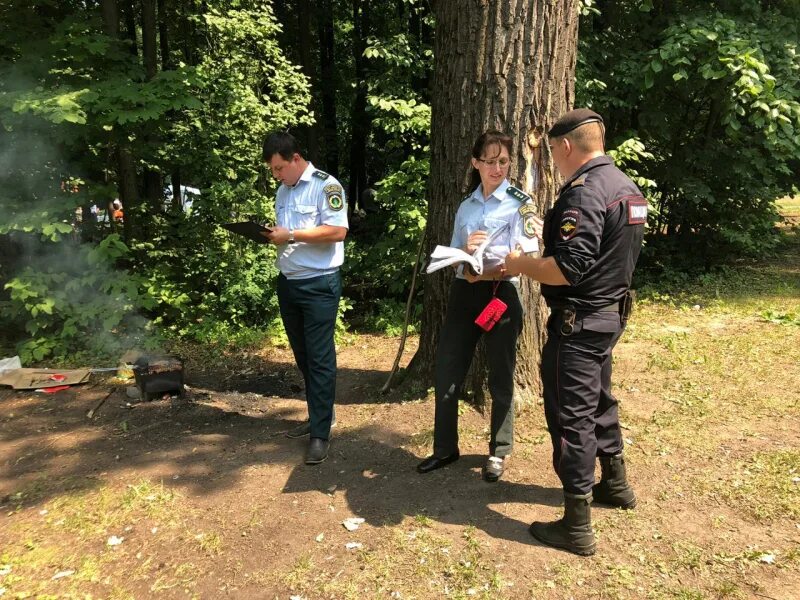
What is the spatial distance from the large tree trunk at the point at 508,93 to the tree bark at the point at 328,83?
10.8 metres

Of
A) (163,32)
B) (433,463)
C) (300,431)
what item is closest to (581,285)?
(433,463)

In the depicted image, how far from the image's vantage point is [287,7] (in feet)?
45.5

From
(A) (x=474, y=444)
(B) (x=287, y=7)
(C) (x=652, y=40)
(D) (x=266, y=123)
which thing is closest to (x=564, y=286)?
(A) (x=474, y=444)

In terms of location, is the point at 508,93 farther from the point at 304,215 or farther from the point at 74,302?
the point at 74,302

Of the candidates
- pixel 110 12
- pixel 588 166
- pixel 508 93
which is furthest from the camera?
pixel 110 12

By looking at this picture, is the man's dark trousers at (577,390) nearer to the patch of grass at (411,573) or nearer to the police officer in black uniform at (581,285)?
the police officer in black uniform at (581,285)

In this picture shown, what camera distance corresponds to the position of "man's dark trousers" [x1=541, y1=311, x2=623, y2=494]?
106 inches

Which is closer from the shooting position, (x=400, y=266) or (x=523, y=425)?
(x=523, y=425)

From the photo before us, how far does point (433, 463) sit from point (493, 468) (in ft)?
1.27

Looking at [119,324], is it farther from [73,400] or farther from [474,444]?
[474,444]

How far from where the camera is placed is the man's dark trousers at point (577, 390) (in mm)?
2686

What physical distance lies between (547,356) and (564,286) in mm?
352

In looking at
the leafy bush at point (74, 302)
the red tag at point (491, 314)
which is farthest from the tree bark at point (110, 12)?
the red tag at point (491, 314)

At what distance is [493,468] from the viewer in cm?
340
